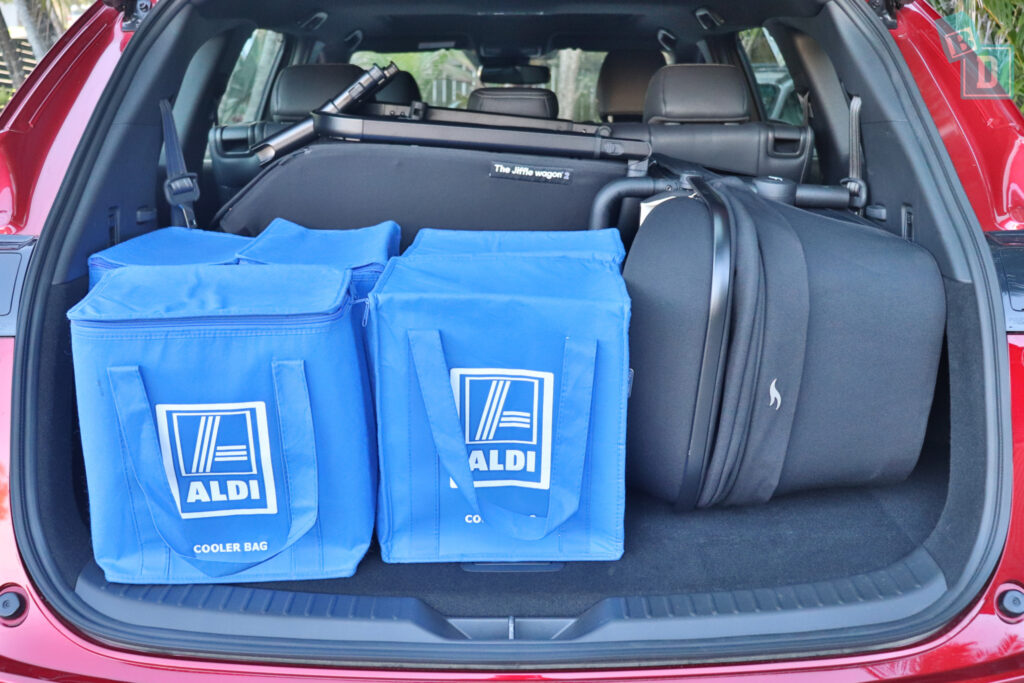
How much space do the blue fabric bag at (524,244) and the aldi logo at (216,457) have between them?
424 millimetres

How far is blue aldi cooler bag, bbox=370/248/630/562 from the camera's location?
1.18 metres

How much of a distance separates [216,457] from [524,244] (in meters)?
0.63

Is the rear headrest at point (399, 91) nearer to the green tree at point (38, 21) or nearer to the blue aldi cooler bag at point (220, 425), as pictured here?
the blue aldi cooler bag at point (220, 425)

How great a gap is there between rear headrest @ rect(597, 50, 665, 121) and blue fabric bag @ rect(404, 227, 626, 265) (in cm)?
162

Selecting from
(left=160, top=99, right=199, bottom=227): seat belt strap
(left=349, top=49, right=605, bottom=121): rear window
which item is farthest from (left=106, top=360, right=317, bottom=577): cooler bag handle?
(left=349, top=49, right=605, bottom=121): rear window

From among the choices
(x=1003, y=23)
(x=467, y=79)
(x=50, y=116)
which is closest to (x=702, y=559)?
(x=50, y=116)

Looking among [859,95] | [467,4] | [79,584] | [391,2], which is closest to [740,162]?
[859,95]

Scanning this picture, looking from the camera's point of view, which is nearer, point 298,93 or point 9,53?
point 298,93

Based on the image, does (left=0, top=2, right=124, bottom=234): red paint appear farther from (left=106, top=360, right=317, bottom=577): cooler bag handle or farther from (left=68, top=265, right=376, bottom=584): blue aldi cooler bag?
(left=106, top=360, right=317, bottom=577): cooler bag handle

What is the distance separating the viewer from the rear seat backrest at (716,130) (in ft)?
7.54

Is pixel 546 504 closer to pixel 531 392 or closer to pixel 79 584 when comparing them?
pixel 531 392

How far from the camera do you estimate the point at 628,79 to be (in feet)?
9.90

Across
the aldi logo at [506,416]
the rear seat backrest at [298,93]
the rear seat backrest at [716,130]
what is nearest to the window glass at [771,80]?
the rear seat backrest at [716,130]

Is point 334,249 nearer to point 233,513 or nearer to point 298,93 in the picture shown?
point 233,513
